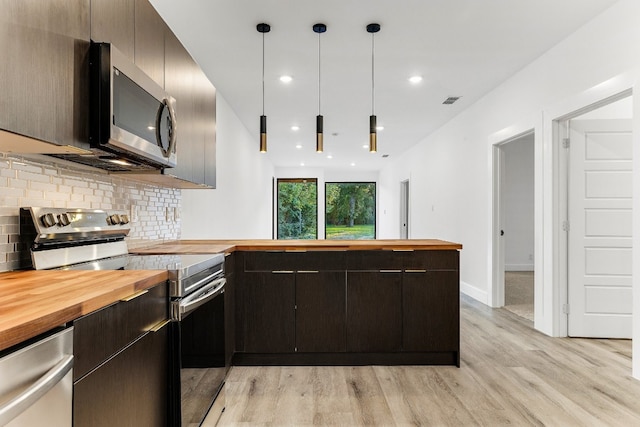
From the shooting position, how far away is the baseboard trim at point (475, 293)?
16.0 feet

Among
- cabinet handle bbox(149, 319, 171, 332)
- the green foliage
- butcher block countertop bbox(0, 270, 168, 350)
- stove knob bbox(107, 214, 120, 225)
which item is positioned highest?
the green foliage

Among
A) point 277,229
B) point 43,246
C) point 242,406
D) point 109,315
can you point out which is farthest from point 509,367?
point 277,229

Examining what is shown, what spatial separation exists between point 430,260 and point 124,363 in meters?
2.11

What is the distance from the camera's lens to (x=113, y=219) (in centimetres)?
219

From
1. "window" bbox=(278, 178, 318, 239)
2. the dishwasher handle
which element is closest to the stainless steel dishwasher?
the dishwasher handle

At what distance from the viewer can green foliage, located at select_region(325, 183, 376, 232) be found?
12.9 m

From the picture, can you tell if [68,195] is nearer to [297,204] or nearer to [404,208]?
[404,208]

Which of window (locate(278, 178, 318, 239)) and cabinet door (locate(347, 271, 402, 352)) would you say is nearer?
cabinet door (locate(347, 271, 402, 352))

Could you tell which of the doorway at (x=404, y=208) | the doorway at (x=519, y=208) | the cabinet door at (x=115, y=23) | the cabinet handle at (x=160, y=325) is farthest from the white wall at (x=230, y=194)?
the doorway at (x=519, y=208)

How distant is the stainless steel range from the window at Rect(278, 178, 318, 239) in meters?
9.46

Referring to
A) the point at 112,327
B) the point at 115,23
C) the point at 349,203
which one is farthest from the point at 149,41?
the point at 349,203

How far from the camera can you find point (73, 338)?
3.21 feet

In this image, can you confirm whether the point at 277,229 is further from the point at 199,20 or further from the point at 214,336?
the point at 214,336

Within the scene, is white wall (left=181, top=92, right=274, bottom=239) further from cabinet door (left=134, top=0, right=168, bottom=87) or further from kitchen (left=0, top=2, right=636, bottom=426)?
cabinet door (left=134, top=0, right=168, bottom=87)
